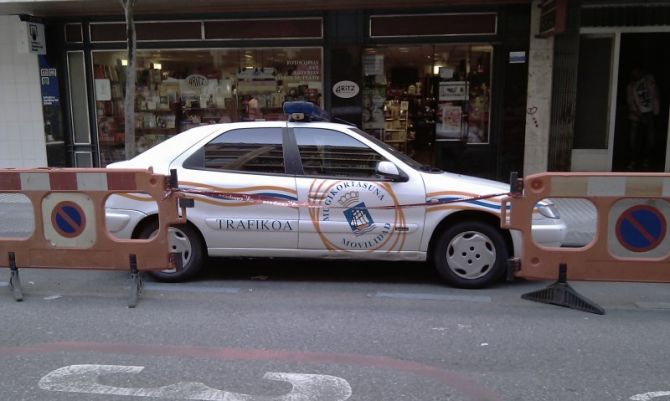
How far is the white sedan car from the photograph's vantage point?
5645 mm

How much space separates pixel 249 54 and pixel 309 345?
28.4 ft

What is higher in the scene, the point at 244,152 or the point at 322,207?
the point at 244,152

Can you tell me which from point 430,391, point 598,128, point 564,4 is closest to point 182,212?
point 430,391

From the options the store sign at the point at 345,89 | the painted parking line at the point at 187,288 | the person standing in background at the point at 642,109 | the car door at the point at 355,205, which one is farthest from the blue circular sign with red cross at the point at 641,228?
the person standing in background at the point at 642,109

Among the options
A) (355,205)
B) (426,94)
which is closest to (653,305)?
(355,205)

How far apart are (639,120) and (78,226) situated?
34.8 ft

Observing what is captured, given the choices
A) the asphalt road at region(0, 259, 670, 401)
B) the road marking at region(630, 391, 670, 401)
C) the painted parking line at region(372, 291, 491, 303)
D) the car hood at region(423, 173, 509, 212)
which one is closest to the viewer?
the road marking at region(630, 391, 670, 401)

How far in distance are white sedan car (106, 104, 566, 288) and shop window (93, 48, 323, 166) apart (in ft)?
19.7

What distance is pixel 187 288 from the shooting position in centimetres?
583

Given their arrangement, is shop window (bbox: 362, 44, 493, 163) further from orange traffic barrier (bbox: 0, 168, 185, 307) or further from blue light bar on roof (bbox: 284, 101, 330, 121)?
orange traffic barrier (bbox: 0, 168, 185, 307)

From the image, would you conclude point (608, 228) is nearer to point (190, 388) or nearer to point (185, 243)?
point (190, 388)

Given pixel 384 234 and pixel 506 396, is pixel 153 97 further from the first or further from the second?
pixel 506 396

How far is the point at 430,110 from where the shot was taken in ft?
38.4

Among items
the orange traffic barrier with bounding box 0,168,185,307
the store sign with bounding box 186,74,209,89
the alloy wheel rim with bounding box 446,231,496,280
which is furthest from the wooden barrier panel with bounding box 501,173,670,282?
the store sign with bounding box 186,74,209,89
